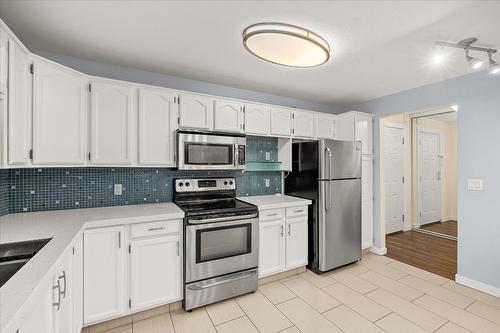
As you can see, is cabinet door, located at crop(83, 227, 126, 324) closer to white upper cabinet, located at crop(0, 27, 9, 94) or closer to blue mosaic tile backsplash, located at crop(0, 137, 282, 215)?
blue mosaic tile backsplash, located at crop(0, 137, 282, 215)

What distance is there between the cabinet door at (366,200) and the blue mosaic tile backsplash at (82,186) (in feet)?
6.96

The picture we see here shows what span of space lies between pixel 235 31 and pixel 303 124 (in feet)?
5.96

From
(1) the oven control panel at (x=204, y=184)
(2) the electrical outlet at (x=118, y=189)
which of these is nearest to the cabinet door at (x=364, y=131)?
(1) the oven control panel at (x=204, y=184)

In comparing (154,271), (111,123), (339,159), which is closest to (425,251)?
(339,159)

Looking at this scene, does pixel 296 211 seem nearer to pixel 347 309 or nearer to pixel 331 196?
pixel 331 196

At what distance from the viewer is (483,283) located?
2.67 metres

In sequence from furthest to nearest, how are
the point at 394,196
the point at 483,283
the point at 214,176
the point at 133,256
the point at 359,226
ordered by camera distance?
the point at 394,196
the point at 359,226
the point at 214,176
the point at 483,283
the point at 133,256

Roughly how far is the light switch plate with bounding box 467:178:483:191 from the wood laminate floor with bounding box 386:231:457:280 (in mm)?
1155

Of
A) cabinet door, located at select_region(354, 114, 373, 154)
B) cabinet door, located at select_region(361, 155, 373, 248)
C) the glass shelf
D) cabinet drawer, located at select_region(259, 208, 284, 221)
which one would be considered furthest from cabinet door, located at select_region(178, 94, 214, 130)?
cabinet door, located at select_region(361, 155, 373, 248)

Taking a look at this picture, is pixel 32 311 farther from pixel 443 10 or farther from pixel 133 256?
pixel 443 10

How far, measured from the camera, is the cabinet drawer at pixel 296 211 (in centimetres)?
297

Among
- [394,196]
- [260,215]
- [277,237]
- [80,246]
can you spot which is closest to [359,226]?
[277,237]

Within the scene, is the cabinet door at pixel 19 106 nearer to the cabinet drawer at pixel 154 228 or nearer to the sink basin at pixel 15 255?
the sink basin at pixel 15 255

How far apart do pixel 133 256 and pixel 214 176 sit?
4.31 ft
